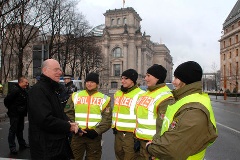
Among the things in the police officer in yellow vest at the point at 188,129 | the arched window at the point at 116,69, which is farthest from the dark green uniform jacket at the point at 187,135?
the arched window at the point at 116,69

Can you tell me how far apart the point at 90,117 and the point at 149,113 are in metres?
1.22

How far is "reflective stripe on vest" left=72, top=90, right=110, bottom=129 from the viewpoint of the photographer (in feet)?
16.5

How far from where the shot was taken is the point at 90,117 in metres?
5.03

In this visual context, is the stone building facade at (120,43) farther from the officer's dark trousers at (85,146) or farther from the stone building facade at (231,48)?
the officer's dark trousers at (85,146)

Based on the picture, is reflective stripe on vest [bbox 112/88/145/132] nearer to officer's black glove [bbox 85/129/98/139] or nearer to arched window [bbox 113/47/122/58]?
officer's black glove [bbox 85/129/98/139]

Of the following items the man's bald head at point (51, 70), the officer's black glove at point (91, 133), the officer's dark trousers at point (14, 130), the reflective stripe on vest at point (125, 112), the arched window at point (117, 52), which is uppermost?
the arched window at point (117, 52)

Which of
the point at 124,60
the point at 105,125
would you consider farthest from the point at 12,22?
the point at 124,60

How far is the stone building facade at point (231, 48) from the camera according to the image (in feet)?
217

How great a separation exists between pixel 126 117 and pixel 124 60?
95.3 m

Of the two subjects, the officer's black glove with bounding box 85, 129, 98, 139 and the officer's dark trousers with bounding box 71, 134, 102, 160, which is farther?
the officer's dark trousers with bounding box 71, 134, 102, 160

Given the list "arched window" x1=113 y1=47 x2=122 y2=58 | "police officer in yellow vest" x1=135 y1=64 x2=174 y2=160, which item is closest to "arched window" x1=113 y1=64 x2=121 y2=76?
"arched window" x1=113 y1=47 x2=122 y2=58

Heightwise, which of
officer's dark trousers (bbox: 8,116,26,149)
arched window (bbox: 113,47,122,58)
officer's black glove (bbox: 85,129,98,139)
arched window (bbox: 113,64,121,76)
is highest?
arched window (bbox: 113,47,122,58)

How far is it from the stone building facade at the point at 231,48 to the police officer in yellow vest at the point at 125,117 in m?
62.6

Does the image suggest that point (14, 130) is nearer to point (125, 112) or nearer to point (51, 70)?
point (125, 112)
